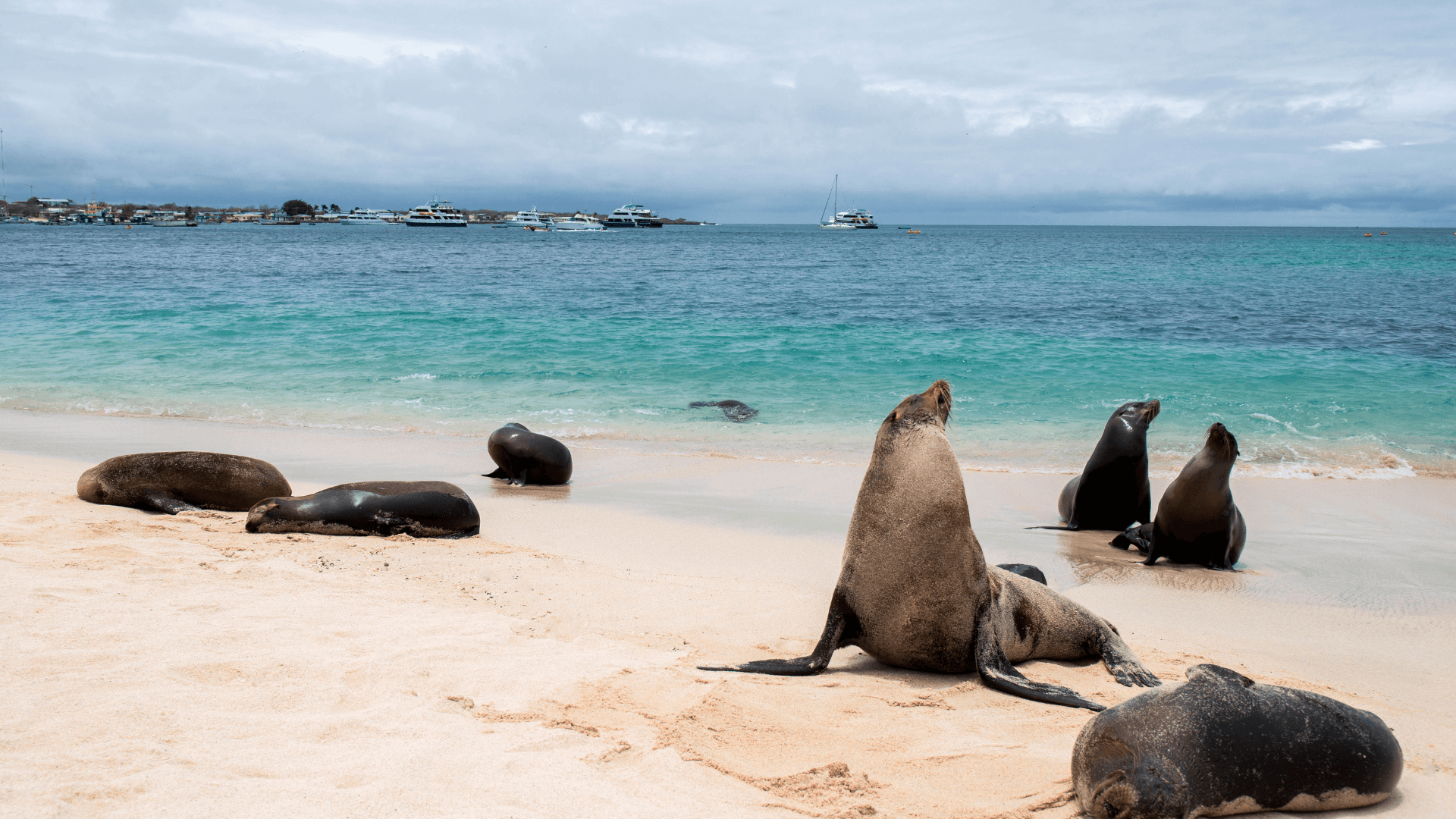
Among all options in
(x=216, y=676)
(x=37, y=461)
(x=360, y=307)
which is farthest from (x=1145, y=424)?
(x=360, y=307)

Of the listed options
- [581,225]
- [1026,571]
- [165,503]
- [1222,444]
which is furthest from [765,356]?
[581,225]

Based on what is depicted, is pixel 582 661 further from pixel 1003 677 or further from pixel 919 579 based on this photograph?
pixel 1003 677

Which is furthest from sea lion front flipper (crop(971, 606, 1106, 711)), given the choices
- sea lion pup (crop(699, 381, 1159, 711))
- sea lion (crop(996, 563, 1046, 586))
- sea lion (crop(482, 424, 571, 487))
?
sea lion (crop(482, 424, 571, 487))

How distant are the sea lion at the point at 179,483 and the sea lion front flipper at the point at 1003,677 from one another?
18.5 feet

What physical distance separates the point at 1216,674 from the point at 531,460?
22.0 ft

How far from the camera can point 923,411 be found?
13.5 ft

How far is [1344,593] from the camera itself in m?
5.86

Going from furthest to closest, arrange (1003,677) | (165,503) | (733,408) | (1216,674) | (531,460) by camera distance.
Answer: (733,408), (531,460), (165,503), (1003,677), (1216,674)

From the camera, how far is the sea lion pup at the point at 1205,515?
252 inches

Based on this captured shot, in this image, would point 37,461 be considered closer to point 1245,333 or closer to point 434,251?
point 1245,333

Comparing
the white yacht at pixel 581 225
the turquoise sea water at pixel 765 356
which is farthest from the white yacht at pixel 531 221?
the turquoise sea water at pixel 765 356

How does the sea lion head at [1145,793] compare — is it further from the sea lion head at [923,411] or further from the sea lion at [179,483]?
the sea lion at [179,483]

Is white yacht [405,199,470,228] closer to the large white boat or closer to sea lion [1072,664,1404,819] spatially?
the large white boat

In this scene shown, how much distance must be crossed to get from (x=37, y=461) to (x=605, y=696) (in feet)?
26.4
